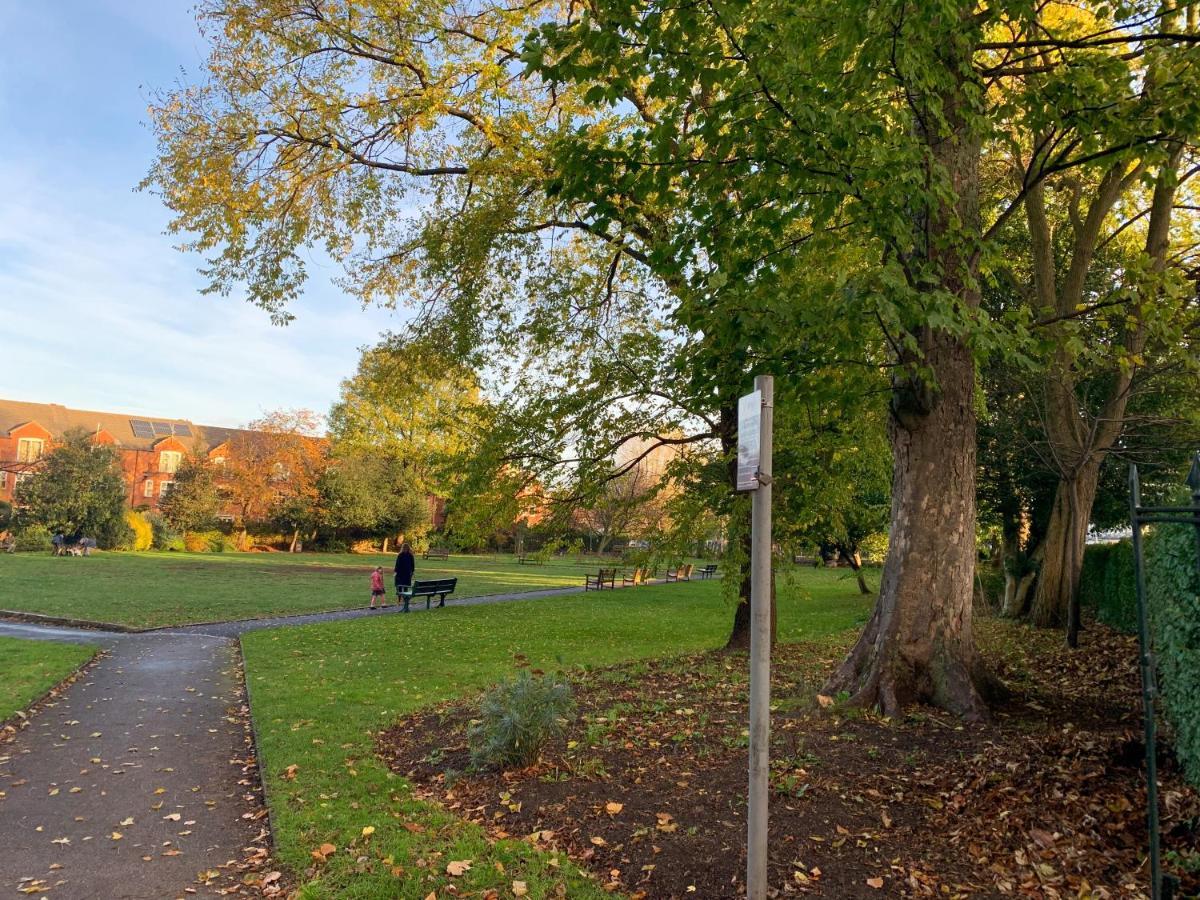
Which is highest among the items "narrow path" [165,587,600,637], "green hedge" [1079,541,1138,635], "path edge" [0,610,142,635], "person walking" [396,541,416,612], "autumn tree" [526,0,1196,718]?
"autumn tree" [526,0,1196,718]

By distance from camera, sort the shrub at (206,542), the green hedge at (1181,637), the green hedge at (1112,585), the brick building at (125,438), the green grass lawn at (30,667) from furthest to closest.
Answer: the brick building at (125,438) < the shrub at (206,542) < the green hedge at (1112,585) < the green grass lawn at (30,667) < the green hedge at (1181,637)

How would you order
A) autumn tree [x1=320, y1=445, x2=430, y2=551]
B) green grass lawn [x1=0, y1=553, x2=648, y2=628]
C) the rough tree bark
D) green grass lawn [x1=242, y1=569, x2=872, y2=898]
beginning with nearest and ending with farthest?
green grass lawn [x1=242, y1=569, x2=872, y2=898] < the rough tree bark < green grass lawn [x1=0, y1=553, x2=648, y2=628] < autumn tree [x1=320, y1=445, x2=430, y2=551]

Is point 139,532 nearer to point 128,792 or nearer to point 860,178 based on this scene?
point 128,792

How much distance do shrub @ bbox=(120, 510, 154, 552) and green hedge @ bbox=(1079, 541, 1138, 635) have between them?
141ft

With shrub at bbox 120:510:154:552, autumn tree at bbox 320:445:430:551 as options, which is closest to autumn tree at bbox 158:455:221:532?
shrub at bbox 120:510:154:552

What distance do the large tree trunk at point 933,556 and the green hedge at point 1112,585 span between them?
19.8 feet

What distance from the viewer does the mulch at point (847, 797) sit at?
13.1 feet

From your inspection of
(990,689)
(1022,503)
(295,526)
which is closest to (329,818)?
(990,689)

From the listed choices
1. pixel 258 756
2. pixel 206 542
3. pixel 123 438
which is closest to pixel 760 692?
pixel 258 756

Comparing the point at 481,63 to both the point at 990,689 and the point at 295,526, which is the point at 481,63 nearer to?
the point at 990,689

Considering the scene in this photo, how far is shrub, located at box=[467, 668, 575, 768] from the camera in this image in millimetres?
5711

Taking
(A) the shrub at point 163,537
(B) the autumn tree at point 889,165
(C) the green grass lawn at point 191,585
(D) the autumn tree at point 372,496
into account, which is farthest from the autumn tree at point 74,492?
(B) the autumn tree at point 889,165

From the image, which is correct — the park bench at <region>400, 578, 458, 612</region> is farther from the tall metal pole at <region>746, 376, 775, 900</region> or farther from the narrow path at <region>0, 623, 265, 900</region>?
the tall metal pole at <region>746, 376, 775, 900</region>

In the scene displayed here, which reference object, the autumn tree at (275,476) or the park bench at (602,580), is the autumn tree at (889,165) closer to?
the park bench at (602,580)
